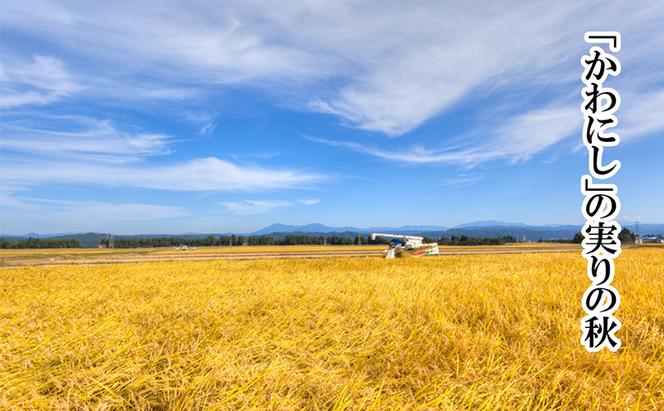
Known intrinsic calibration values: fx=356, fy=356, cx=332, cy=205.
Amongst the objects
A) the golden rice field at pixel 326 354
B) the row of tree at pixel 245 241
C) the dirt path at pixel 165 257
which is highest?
the golden rice field at pixel 326 354

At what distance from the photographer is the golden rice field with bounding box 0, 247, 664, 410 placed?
136 inches

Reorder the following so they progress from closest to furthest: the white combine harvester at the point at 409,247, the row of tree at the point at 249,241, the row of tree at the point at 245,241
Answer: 1. the white combine harvester at the point at 409,247
2. the row of tree at the point at 249,241
3. the row of tree at the point at 245,241

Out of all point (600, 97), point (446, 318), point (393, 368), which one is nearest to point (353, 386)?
point (393, 368)

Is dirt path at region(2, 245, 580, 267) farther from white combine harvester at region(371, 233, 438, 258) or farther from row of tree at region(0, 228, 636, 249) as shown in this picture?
row of tree at region(0, 228, 636, 249)

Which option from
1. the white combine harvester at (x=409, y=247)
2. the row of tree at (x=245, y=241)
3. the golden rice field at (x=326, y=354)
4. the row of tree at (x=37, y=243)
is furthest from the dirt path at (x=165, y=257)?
the row of tree at (x=37, y=243)

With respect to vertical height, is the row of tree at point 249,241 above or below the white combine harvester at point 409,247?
below

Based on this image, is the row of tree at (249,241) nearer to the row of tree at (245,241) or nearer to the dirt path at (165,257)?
the row of tree at (245,241)

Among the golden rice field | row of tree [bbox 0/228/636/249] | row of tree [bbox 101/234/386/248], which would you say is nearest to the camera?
the golden rice field

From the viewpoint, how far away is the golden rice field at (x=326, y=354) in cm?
345

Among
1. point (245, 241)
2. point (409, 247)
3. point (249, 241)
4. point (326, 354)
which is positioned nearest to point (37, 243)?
point (245, 241)

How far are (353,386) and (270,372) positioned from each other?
0.94m

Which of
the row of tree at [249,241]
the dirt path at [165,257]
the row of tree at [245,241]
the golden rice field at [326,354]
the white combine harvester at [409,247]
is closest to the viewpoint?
the golden rice field at [326,354]

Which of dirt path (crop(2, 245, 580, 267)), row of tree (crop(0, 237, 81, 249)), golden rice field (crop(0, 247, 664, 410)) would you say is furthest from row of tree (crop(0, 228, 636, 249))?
golden rice field (crop(0, 247, 664, 410))

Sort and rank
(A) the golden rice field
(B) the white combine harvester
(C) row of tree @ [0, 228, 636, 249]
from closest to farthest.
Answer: (A) the golden rice field
(B) the white combine harvester
(C) row of tree @ [0, 228, 636, 249]
